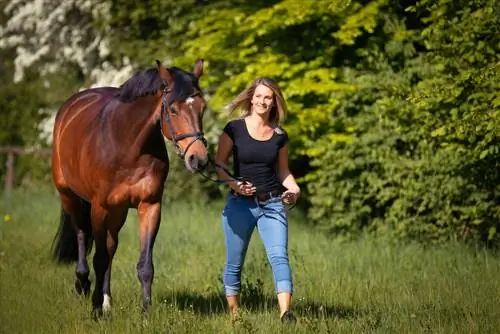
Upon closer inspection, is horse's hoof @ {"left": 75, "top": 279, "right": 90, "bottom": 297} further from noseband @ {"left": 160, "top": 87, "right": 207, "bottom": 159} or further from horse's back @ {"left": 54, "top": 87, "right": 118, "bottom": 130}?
noseband @ {"left": 160, "top": 87, "right": 207, "bottom": 159}

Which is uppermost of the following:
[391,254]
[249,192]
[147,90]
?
[147,90]

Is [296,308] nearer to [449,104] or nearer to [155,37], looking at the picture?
[449,104]

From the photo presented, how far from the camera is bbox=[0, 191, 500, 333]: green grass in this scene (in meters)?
6.50

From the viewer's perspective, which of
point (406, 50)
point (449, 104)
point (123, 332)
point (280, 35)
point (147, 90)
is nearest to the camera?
point (123, 332)

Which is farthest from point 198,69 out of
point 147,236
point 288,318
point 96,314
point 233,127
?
point 96,314

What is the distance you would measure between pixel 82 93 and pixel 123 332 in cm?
376

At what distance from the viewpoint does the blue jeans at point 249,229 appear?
6.56 metres

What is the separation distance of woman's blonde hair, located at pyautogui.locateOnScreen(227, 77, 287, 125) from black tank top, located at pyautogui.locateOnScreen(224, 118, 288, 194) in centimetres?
13

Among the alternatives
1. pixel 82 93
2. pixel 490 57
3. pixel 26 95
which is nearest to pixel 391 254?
pixel 490 57

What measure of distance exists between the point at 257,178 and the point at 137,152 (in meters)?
1.09

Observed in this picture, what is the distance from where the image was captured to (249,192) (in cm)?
649

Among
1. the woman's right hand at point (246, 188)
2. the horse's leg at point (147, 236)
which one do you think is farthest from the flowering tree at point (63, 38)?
the woman's right hand at point (246, 188)

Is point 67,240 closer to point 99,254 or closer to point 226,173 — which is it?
point 99,254

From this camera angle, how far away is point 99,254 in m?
7.62
